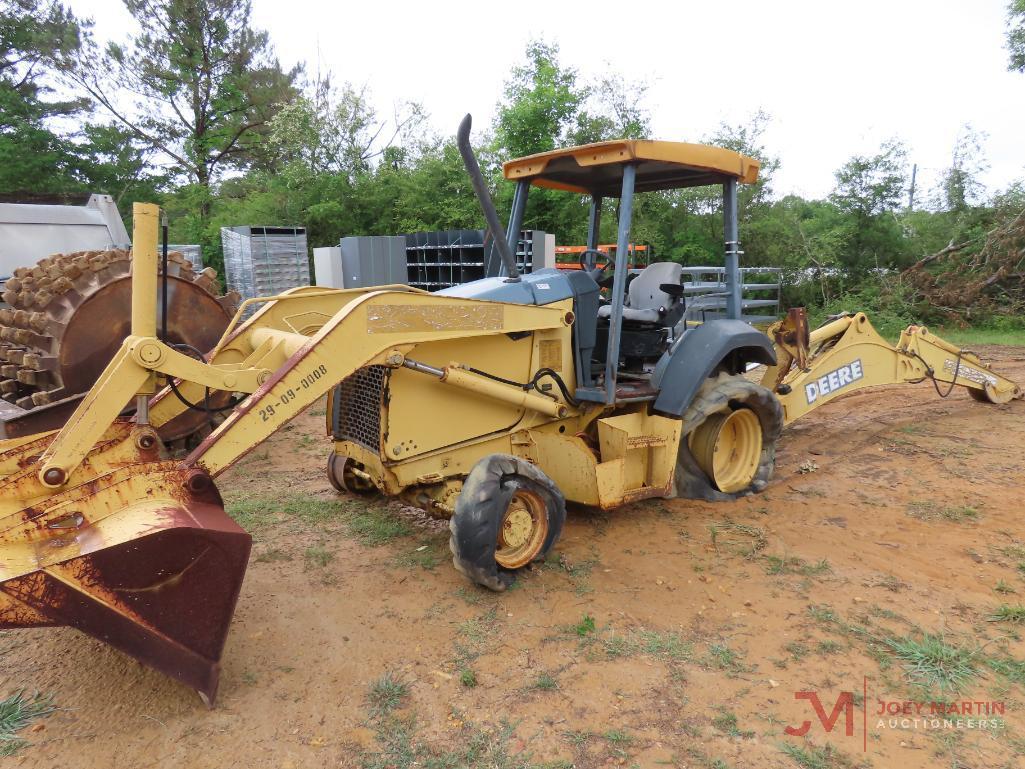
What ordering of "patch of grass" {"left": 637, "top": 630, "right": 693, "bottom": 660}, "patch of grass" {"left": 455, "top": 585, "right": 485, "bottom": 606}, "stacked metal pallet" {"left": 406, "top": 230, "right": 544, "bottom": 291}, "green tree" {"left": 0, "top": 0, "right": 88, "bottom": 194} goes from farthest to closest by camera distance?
"green tree" {"left": 0, "top": 0, "right": 88, "bottom": 194}
"stacked metal pallet" {"left": 406, "top": 230, "right": 544, "bottom": 291}
"patch of grass" {"left": 455, "top": 585, "right": 485, "bottom": 606}
"patch of grass" {"left": 637, "top": 630, "right": 693, "bottom": 660}

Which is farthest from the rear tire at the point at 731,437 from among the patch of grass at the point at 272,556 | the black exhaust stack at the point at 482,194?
the patch of grass at the point at 272,556

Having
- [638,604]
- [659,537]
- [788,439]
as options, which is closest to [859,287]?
[788,439]

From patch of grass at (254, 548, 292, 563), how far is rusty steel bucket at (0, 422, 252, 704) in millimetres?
1427

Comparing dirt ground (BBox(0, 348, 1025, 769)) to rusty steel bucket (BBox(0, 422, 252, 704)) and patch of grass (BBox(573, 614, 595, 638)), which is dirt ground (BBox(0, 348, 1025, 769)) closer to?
patch of grass (BBox(573, 614, 595, 638))

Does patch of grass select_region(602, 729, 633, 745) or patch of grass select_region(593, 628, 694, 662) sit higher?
patch of grass select_region(593, 628, 694, 662)

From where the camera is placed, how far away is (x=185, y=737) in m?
2.64

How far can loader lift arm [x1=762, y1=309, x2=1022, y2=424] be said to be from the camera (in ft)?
19.7

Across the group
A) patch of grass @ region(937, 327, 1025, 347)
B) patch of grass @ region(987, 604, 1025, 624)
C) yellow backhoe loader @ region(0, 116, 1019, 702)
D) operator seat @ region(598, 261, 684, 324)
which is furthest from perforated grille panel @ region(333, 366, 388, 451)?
patch of grass @ region(937, 327, 1025, 347)

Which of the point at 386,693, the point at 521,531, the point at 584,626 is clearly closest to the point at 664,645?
the point at 584,626

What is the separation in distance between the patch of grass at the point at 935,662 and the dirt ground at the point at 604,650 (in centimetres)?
1

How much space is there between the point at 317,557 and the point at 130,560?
1.82 metres

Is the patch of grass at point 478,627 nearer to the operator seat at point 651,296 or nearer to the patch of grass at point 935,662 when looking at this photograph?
the patch of grass at point 935,662

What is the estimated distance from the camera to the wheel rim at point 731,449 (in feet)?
16.7

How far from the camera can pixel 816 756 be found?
8.38 feet
